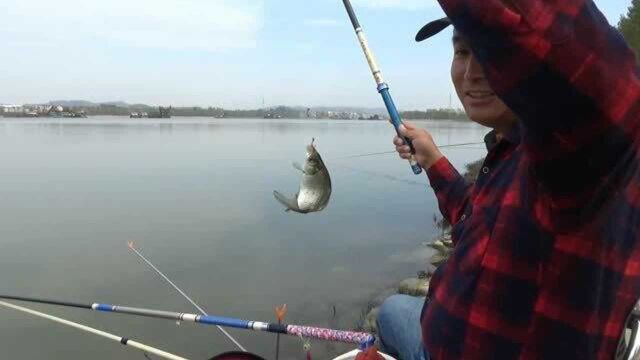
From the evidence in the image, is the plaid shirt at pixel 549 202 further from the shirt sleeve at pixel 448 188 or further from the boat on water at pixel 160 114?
the boat on water at pixel 160 114

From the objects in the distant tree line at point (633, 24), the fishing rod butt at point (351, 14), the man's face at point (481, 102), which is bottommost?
the man's face at point (481, 102)

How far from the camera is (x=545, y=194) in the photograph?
1.24 m

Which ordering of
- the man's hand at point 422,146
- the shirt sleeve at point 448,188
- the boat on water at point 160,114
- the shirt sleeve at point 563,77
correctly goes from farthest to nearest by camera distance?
the boat on water at point 160,114 < the man's hand at point 422,146 < the shirt sleeve at point 448,188 < the shirt sleeve at point 563,77

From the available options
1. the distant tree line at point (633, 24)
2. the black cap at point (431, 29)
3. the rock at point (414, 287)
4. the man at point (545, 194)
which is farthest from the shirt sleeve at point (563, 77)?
the distant tree line at point (633, 24)

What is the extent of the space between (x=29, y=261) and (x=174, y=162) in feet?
52.8

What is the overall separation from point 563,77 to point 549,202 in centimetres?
32

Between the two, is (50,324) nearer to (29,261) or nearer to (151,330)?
(151,330)

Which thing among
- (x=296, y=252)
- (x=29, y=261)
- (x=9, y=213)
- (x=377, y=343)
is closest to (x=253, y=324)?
(x=377, y=343)

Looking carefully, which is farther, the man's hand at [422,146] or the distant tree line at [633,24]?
the distant tree line at [633,24]

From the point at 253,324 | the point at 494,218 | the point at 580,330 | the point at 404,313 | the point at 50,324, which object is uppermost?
the point at 494,218

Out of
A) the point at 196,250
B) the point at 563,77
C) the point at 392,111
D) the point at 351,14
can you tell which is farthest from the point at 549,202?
the point at 196,250

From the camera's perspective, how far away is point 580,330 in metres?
1.41

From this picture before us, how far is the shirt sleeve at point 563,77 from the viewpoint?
1068 millimetres

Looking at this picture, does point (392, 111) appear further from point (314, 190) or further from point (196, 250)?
point (196, 250)
